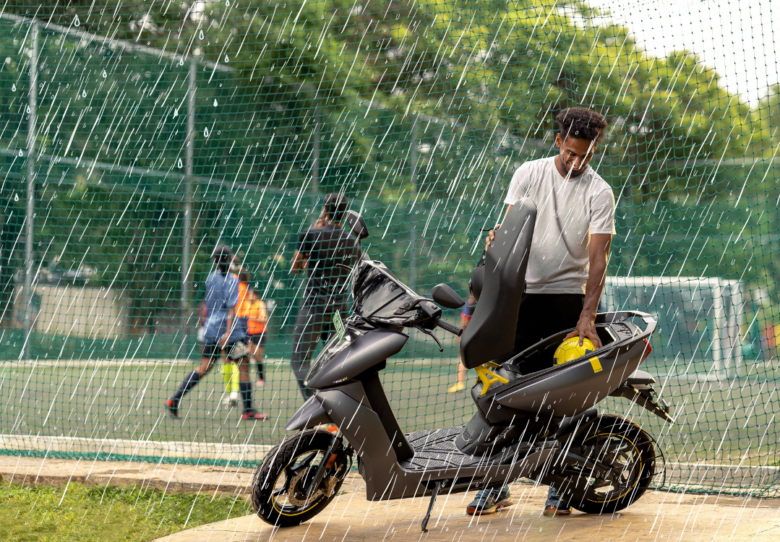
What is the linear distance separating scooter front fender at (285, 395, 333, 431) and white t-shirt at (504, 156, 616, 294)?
1158mm

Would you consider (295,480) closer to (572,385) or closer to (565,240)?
(572,385)

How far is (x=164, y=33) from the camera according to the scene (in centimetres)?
1741

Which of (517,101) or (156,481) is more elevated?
(517,101)

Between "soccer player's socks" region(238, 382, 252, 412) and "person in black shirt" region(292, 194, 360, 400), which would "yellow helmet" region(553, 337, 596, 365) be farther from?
"soccer player's socks" region(238, 382, 252, 412)

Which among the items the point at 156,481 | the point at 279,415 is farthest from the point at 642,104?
the point at 156,481

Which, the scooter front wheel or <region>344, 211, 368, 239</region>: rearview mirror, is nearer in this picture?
the scooter front wheel

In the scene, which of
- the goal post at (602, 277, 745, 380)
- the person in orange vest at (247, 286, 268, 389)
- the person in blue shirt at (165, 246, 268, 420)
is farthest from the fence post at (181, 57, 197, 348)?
the goal post at (602, 277, 745, 380)

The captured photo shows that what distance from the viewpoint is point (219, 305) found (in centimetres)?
710

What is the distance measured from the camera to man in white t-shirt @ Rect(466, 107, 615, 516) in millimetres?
3562

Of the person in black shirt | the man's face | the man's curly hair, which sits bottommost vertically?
the person in black shirt

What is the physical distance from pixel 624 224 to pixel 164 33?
10957 millimetres

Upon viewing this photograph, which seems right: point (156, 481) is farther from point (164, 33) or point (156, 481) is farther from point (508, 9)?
point (164, 33)

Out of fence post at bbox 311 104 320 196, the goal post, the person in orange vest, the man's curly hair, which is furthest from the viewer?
fence post at bbox 311 104 320 196

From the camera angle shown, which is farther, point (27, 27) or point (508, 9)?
point (27, 27)
